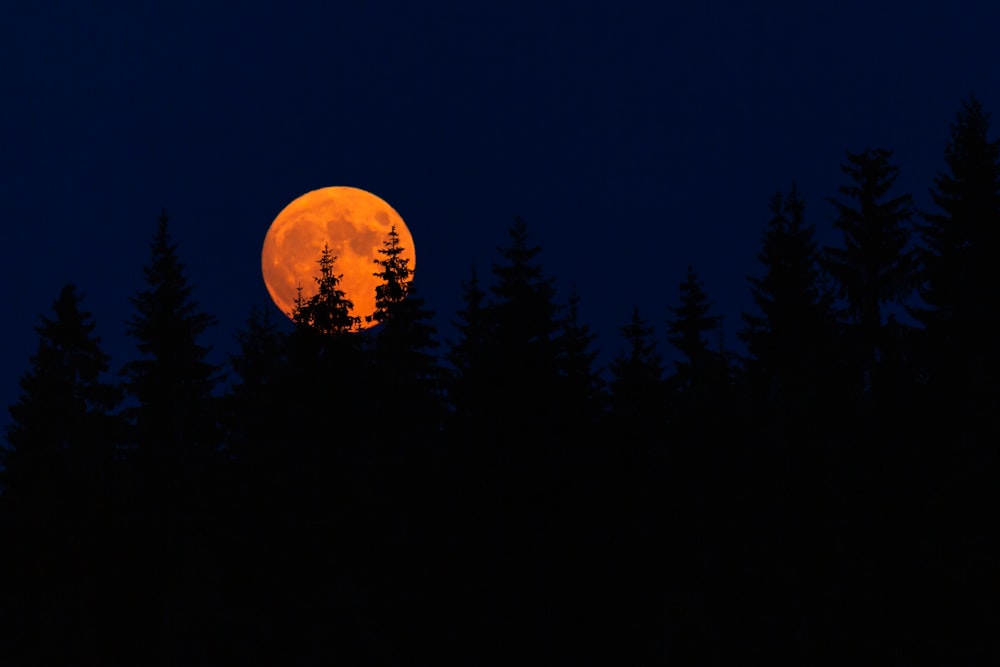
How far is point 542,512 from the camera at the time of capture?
29562mm

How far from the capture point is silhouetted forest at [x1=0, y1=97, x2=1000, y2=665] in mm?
25781

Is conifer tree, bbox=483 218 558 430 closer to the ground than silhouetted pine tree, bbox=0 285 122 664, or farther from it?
farther from it

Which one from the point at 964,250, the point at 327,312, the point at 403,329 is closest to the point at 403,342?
the point at 403,329

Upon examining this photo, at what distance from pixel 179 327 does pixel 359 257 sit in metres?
8.34

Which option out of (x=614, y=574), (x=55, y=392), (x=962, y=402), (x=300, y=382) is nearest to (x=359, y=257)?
(x=55, y=392)

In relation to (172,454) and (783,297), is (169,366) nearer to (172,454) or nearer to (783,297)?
(172,454)

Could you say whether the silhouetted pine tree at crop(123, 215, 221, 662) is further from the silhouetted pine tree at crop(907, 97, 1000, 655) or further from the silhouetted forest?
the silhouetted pine tree at crop(907, 97, 1000, 655)

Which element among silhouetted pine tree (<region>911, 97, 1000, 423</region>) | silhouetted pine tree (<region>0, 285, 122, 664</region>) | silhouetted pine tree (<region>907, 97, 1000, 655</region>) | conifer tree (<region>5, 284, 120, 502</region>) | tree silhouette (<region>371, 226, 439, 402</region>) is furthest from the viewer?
conifer tree (<region>5, 284, 120, 502</region>)

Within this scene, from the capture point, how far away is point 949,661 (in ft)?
79.3

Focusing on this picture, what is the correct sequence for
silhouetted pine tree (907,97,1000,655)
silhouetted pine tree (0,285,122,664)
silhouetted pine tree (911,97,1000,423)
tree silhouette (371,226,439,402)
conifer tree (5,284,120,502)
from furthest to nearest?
conifer tree (5,284,120,502) → tree silhouette (371,226,439,402) → silhouetted pine tree (911,97,1000,423) → silhouetted pine tree (0,285,122,664) → silhouetted pine tree (907,97,1000,655)

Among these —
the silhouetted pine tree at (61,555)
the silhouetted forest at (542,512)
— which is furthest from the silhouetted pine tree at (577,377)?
the silhouetted pine tree at (61,555)

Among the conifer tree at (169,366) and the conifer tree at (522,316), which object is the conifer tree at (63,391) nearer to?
the conifer tree at (169,366)

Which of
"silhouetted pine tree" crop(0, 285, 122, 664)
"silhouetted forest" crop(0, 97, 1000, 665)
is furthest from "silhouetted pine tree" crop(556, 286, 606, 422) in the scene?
"silhouetted pine tree" crop(0, 285, 122, 664)

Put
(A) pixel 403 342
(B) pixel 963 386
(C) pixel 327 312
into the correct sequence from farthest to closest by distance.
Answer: (A) pixel 403 342 < (C) pixel 327 312 < (B) pixel 963 386
